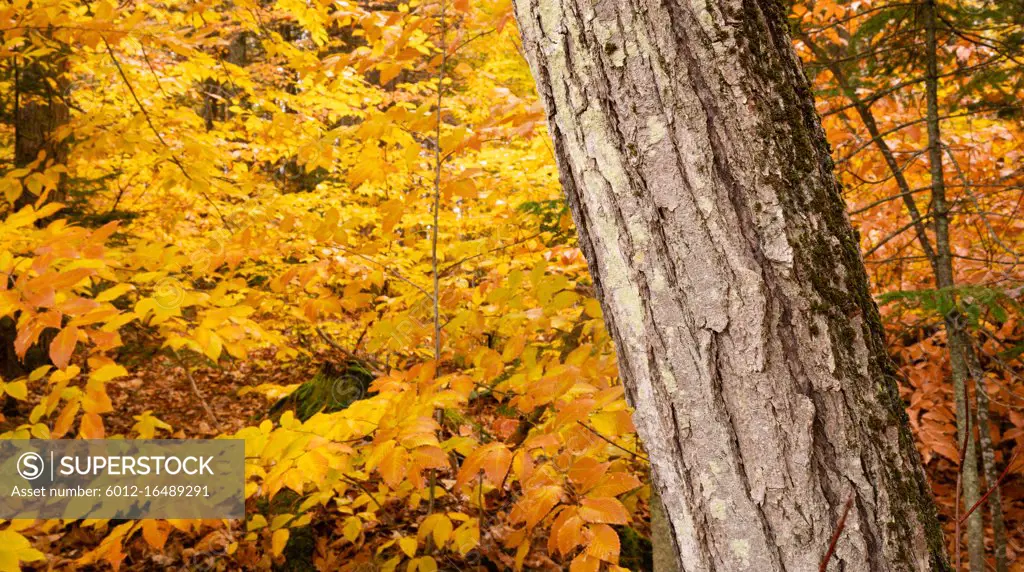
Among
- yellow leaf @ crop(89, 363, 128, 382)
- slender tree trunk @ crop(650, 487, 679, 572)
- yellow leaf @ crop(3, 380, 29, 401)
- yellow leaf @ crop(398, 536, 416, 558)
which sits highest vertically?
yellow leaf @ crop(3, 380, 29, 401)

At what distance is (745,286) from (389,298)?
3160mm

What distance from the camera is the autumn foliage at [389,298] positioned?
6.07 feet

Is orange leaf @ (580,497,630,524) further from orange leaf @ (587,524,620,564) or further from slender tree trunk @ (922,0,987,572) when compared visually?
slender tree trunk @ (922,0,987,572)

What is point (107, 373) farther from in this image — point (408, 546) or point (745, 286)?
point (745, 286)

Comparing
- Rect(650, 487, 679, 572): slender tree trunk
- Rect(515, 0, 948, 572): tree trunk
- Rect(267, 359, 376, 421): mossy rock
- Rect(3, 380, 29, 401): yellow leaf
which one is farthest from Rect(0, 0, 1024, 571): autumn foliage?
Rect(515, 0, 948, 572): tree trunk

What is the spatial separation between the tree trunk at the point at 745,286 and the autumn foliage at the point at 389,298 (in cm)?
70

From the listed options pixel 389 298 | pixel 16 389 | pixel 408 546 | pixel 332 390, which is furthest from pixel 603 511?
pixel 332 390

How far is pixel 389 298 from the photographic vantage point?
376 centimetres

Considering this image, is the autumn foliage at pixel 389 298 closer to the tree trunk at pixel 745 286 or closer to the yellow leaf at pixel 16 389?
the yellow leaf at pixel 16 389

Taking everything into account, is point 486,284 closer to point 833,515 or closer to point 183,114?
point 833,515

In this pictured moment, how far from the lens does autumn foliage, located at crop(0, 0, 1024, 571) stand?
185 centimetres

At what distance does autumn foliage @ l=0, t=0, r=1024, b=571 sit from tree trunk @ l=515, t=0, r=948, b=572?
0.70 metres

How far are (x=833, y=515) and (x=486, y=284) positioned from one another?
2.10 meters

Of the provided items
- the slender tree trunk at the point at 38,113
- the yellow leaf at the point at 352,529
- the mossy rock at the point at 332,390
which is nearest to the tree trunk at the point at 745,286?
the yellow leaf at the point at 352,529
